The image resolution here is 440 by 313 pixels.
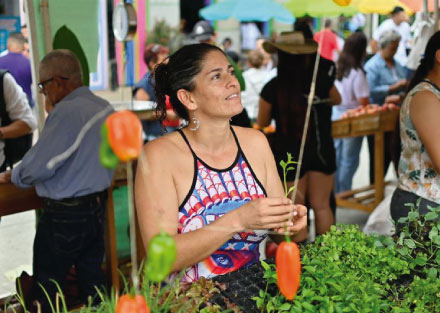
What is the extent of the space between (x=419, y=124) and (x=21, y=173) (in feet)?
6.01

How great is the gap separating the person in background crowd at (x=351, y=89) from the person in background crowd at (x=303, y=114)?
70.3 inches

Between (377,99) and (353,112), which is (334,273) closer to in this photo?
(353,112)

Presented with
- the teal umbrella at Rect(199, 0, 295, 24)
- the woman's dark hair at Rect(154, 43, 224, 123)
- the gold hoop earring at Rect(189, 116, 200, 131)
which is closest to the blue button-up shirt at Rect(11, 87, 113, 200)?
the woman's dark hair at Rect(154, 43, 224, 123)

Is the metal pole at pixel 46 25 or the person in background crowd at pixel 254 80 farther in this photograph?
the person in background crowd at pixel 254 80

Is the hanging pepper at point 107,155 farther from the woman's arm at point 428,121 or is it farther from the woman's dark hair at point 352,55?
the woman's dark hair at point 352,55

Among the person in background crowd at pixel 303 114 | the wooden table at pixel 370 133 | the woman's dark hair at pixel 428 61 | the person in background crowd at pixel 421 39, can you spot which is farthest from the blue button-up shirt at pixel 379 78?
the woman's dark hair at pixel 428 61

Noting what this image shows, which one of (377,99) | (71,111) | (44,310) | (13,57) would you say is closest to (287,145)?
(71,111)

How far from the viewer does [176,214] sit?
171cm

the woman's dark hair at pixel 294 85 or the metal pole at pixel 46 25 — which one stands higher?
the metal pole at pixel 46 25

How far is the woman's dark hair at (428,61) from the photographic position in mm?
2451

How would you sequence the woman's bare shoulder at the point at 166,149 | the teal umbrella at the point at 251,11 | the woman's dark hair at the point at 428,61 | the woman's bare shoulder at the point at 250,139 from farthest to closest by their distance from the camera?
the teal umbrella at the point at 251,11, the woman's dark hair at the point at 428,61, the woman's bare shoulder at the point at 250,139, the woman's bare shoulder at the point at 166,149

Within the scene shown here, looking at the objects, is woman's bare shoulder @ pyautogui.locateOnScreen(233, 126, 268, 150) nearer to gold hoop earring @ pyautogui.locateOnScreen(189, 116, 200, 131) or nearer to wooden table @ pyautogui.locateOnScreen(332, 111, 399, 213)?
gold hoop earring @ pyautogui.locateOnScreen(189, 116, 200, 131)

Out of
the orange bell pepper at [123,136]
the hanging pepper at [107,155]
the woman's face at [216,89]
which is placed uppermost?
the orange bell pepper at [123,136]

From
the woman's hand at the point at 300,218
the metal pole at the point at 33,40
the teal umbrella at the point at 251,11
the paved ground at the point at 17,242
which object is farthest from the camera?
the teal umbrella at the point at 251,11
